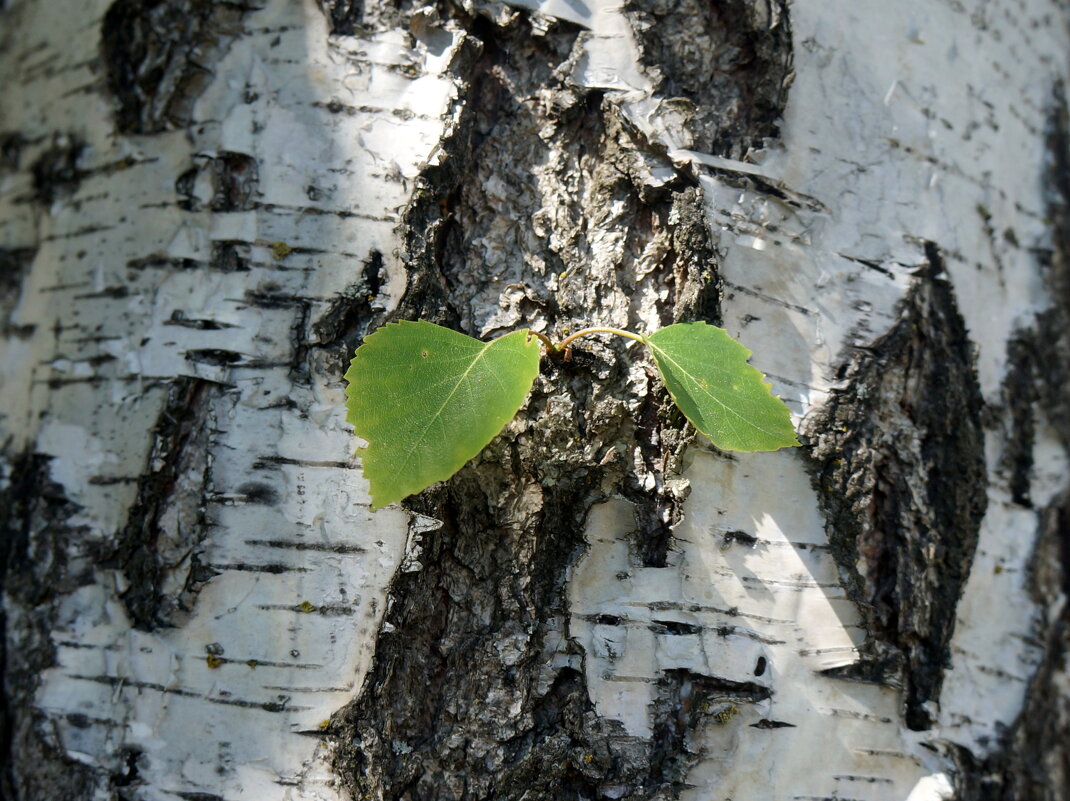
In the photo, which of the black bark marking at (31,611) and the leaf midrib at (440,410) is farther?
the black bark marking at (31,611)

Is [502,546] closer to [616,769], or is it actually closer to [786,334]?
[616,769]

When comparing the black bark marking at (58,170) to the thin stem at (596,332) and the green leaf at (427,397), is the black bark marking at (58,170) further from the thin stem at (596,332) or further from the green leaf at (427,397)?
the thin stem at (596,332)

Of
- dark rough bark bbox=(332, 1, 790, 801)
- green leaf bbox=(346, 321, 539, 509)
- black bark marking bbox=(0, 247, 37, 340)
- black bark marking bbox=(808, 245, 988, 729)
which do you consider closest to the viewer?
green leaf bbox=(346, 321, 539, 509)

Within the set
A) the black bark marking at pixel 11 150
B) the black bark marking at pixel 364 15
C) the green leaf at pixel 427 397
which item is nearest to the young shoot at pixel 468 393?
the green leaf at pixel 427 397

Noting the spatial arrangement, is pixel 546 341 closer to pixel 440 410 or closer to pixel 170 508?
pixel 440 410

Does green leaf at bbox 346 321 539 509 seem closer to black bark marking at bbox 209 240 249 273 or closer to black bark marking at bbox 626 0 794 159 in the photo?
black bark marking at bbox 209 240 249 273

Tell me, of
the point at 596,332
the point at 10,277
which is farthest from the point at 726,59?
the point at 10,277

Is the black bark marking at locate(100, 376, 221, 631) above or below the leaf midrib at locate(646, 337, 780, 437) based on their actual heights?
below

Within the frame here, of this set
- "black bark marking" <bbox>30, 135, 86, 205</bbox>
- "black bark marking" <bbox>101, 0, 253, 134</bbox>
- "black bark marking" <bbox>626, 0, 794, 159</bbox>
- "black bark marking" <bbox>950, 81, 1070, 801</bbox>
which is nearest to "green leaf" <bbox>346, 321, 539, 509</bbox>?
"black bark marking" <bbox>626, 0, 794, 159</bbox>
